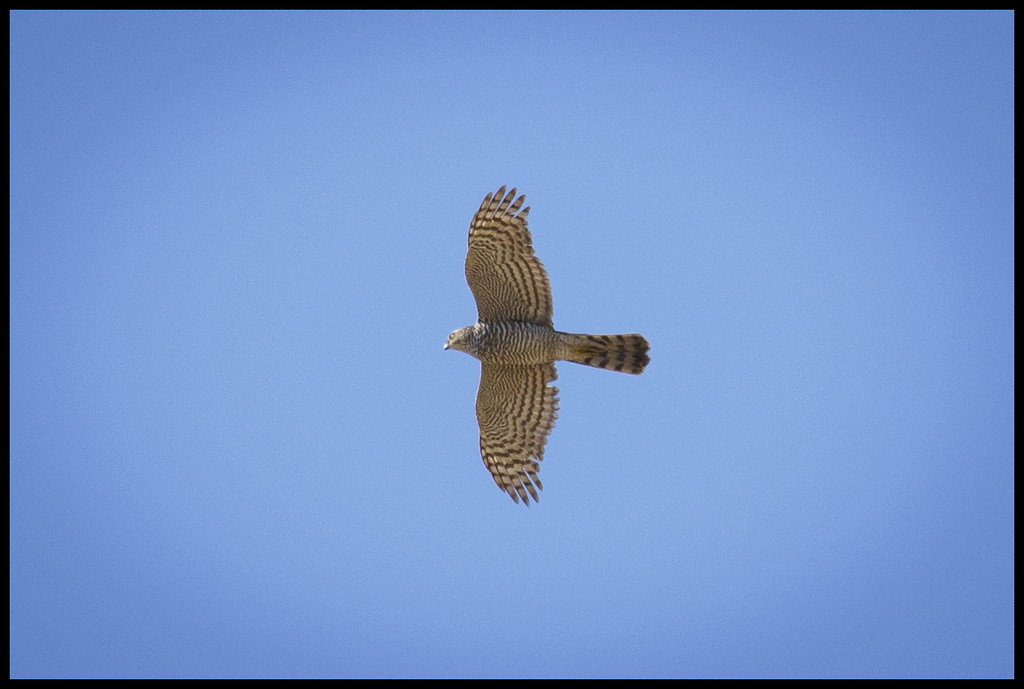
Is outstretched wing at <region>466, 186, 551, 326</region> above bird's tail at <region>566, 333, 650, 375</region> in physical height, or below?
above

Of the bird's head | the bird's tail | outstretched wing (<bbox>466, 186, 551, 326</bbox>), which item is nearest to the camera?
outstretched wing (<bbox>466, 186, 551, 326</bbox>)

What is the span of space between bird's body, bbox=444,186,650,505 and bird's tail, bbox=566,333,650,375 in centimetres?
1

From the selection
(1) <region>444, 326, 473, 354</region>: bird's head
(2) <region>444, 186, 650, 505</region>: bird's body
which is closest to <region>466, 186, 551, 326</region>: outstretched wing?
(2) <region>444, 186, 650, 505</region>: bird's body

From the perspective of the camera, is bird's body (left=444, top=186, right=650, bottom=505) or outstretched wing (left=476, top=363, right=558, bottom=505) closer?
bird's body (left=444, top=186, right=650, bottom=505)

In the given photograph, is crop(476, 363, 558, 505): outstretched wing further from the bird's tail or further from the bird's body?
the bird's tail

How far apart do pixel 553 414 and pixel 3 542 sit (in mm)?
7775

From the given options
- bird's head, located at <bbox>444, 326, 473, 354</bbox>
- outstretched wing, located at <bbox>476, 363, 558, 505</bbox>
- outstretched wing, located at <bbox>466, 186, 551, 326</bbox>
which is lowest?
outstretched wing, located at <bbox>476, 363, 558, 505</bbox>

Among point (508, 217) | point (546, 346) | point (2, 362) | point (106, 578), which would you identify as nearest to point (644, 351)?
point (546, 346)

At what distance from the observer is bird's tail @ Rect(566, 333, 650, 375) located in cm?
1316

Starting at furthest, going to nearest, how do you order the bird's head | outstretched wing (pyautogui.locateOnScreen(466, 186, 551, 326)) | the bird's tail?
the bird's head
the bird's tail
outstretched wing (pyautogui.locateOnScreen(466, 186, 551, 326))

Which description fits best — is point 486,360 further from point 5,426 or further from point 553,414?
point 5,426

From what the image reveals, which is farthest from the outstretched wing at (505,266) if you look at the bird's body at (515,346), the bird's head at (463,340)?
the bird's head at (463,340)

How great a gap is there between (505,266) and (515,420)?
191 centimetres

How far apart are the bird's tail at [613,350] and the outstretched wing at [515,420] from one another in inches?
22.5
